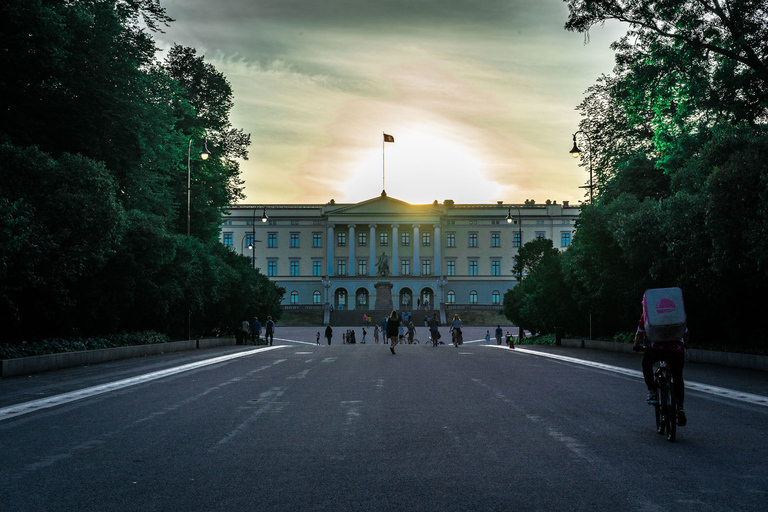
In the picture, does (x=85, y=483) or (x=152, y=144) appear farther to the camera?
(x=152, y=144)

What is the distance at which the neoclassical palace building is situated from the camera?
115m

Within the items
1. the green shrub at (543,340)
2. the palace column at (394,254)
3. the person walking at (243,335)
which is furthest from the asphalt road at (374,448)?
the palace column at (394,254)

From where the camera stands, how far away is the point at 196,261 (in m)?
33.7

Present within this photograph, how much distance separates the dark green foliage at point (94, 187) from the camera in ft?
70.7

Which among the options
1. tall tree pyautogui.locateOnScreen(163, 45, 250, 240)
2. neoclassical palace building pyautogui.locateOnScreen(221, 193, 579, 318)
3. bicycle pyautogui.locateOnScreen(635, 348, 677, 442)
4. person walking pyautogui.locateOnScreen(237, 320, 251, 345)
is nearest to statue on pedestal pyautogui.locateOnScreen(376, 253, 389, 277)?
neoclassical palace building pyautogui.locateOnScreen(221, 193, 579, 318)

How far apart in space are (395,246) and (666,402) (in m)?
107

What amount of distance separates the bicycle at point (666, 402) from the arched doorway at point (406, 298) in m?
103

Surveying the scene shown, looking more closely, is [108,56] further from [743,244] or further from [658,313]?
[658,313]

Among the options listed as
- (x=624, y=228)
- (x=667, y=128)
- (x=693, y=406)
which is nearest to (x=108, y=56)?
(x=624, y=228)

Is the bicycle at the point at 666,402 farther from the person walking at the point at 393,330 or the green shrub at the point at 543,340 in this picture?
the green shrub at the point at 543,340

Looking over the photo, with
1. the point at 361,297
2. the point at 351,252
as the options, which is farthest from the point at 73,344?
the point at 351,252

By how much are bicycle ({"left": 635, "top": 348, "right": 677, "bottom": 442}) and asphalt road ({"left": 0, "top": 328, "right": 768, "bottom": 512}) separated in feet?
0.61

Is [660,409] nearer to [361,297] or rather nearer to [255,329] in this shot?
[255,329]

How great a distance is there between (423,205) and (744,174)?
96701 millimetres
